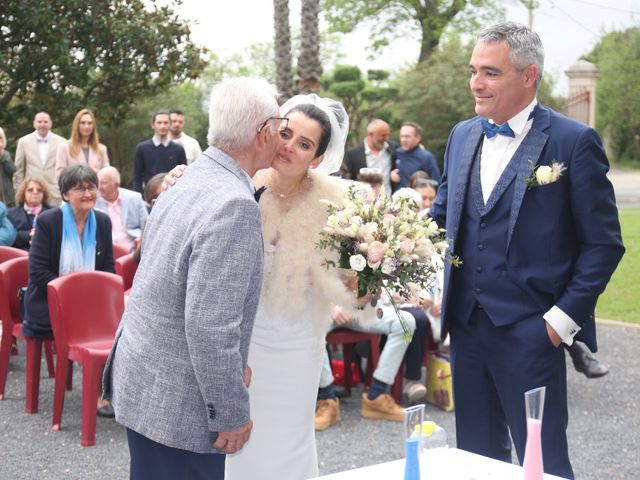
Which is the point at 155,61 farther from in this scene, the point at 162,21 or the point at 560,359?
the point at 560,359

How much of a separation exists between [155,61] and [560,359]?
14.1 meters

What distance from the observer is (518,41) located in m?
3.72

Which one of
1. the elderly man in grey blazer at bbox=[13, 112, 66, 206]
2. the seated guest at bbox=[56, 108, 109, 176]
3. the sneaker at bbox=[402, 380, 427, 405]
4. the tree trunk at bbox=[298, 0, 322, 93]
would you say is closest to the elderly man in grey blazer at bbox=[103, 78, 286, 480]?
the sneaker at bbox=[402, 380, 427, 405]

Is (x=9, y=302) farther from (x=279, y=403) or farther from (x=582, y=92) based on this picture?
(x=582, y=92)

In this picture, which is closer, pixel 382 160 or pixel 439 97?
pixel 382 160

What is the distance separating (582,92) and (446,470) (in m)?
31.9

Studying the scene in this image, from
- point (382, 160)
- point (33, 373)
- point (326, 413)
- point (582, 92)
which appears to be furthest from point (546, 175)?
point (582, 92)

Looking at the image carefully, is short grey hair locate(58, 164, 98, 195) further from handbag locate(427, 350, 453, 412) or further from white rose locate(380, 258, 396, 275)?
white rose locate(380, 258, 396, 275)

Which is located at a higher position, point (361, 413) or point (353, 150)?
point (353, 150)

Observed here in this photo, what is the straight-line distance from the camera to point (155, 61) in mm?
16844

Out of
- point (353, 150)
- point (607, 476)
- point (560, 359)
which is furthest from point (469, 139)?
point (353, 150)

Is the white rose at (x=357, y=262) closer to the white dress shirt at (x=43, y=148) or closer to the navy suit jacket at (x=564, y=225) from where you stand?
the navy suit jacket at (x=564, y=225)

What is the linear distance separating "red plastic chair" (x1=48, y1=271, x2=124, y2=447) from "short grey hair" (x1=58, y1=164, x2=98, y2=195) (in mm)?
663

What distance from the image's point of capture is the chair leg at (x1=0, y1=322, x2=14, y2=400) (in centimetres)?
715
